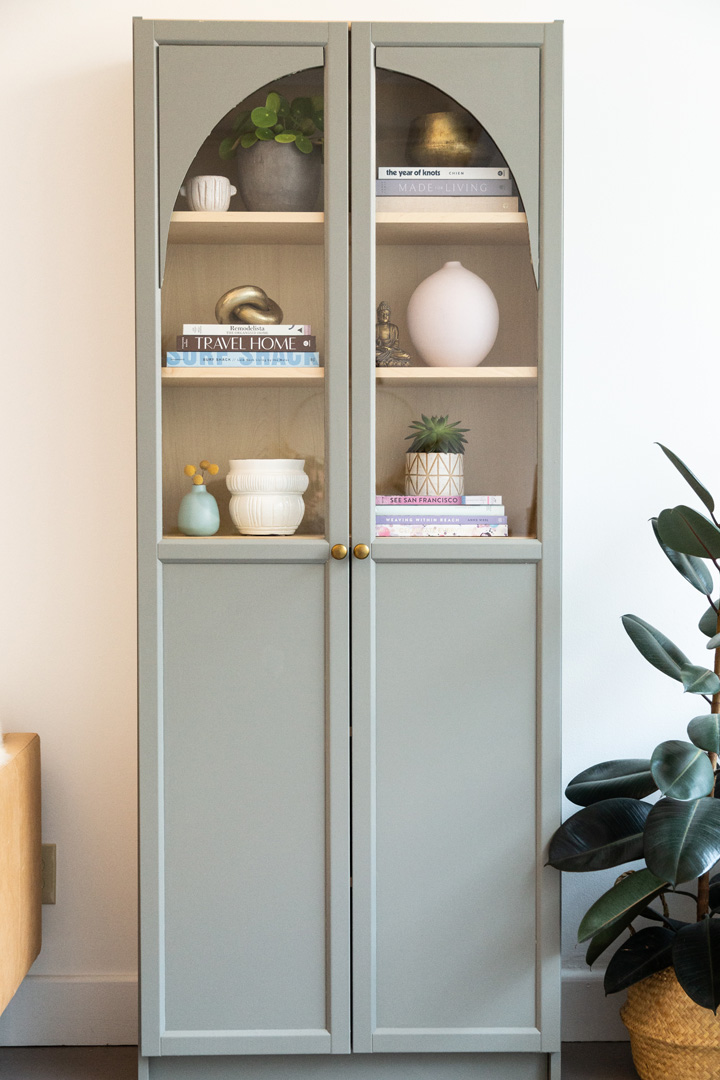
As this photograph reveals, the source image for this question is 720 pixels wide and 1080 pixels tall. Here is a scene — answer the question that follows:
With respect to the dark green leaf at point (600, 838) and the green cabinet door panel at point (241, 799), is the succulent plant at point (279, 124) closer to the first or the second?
the green cabinet door panel at point (241, 799)

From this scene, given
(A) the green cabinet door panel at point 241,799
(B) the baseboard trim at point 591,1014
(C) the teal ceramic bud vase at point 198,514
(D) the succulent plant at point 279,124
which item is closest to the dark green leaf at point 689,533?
(A) the green cabinet door panel at point 241,799

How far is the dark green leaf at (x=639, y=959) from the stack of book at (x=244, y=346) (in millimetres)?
1376

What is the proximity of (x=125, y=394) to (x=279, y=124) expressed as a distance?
0.71 metres

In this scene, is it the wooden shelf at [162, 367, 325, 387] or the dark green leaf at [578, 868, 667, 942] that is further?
the wooden shelf at [162, 367, 325, 387]

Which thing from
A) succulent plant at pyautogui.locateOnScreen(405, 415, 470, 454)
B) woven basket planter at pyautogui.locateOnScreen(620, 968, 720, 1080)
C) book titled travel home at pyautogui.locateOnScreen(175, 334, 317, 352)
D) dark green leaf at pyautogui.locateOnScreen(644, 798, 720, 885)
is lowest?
woven basket planter at pyautogui.locateOnScreen(620, 968, 720, 1080)

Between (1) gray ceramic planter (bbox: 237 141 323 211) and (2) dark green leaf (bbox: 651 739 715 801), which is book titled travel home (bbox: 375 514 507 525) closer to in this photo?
(2) dark green leaf (bbox: 651 739 715 801)

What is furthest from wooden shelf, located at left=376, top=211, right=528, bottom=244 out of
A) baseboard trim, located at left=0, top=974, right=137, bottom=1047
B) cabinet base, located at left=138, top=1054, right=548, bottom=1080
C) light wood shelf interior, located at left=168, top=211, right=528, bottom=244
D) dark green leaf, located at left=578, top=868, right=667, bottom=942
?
baseboard trim, located at left=0, top=974, right=137, bottom=1047

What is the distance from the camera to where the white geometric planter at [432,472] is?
1731 mm

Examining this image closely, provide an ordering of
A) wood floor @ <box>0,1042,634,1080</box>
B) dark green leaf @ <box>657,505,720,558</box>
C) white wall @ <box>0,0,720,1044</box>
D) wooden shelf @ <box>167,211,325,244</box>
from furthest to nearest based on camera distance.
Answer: white wall @ <box>0,0,720,1044</box> → wood floor @ <box>0,1042,634,1080</box> → wooden shelf @ <box>167,211,325,244</box> → dark green leaf @ <box>657,505,720,558</box>

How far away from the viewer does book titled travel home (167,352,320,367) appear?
67.3 inches

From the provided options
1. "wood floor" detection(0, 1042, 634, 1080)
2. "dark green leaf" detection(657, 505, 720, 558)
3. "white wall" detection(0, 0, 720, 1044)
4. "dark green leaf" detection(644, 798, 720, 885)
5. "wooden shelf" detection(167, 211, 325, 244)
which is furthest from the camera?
"white wall" detection(0, 0, 720, 1044)

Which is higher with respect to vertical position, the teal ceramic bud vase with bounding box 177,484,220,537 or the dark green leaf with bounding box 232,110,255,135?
the dark green leaf with bounding box 232,110,255,135

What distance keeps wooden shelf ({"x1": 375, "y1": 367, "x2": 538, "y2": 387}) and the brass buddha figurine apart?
15 mm

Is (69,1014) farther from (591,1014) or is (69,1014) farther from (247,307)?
(247,307)
